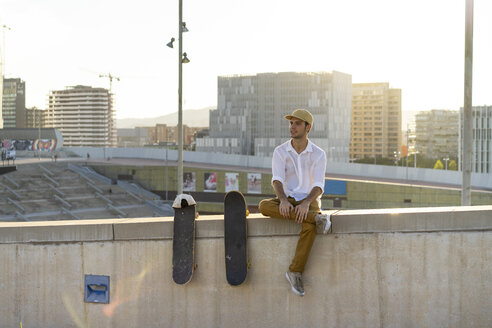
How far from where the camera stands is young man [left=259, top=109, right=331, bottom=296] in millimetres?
5797

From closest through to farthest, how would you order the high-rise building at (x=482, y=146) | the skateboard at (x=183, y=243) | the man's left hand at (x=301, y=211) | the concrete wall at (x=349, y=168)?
the man's left hand at (x=301, y=211) → the skateboard at (x=183, y=243) → the concrete wall at (x=349, y=168) → the high-rise building at (x=482, y=146)

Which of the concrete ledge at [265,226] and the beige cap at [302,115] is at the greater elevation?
the beige cap at [302,115]

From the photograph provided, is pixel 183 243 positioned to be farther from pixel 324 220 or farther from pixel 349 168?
pixel 349 168

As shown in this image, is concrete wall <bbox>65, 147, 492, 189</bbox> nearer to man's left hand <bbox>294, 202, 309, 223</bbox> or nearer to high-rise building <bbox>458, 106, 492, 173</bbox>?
man's left hand <bbox>294, 202, 309, 223</bbox>

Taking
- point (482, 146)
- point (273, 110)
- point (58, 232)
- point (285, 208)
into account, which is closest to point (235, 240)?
point (285, 208)

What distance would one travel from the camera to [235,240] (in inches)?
240

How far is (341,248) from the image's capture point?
235 inches

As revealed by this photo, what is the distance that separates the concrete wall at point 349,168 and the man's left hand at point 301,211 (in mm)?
51513

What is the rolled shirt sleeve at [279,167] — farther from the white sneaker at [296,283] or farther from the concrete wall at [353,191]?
the concrete wall at [353,191]

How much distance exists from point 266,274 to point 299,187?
1.07 meters

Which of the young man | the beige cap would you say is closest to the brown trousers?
the young man

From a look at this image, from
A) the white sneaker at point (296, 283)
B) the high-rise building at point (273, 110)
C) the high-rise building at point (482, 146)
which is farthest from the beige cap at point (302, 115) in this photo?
the high-rise building at point (482, 146)

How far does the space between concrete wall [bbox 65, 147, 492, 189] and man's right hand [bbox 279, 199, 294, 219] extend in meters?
51.5

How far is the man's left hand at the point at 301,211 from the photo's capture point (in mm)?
5715
